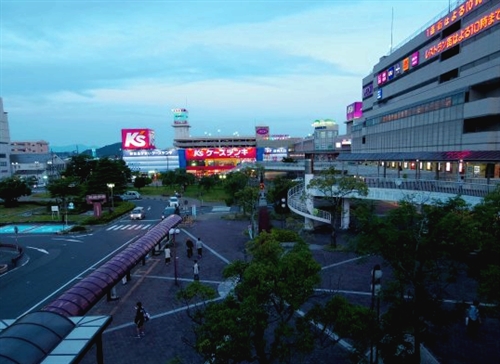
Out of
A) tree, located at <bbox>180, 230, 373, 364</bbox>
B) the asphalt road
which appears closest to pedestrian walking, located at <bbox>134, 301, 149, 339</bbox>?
tree, located at <bbox>180, 230, 373, 364</bbox>

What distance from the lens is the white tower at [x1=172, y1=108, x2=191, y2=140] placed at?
132 meters

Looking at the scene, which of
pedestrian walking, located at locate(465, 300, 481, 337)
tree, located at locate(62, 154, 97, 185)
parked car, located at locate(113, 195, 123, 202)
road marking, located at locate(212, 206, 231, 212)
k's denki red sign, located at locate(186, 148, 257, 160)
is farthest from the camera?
k's denki red sign, located at locate(186, 148, 257, 160)

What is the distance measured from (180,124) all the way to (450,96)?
353 feet

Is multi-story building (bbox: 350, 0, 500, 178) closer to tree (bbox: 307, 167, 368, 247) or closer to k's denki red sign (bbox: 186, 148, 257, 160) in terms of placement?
tree (bbox: 307, 167, 368, 247)

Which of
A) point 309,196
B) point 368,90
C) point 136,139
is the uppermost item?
point 368,90

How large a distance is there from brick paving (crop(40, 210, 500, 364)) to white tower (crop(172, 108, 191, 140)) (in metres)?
109

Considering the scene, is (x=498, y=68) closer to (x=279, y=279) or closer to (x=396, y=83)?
(x=396, y=83)

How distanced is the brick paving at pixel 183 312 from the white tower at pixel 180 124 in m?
109

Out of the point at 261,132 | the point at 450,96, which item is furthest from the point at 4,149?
the point at 450,96

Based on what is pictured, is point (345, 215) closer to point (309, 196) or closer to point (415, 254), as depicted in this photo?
point (309, 196)

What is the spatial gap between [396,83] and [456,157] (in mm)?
23891

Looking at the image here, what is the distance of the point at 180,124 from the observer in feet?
433

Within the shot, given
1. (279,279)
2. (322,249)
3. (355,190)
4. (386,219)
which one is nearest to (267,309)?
(279,279)

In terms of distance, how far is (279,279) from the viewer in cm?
822
